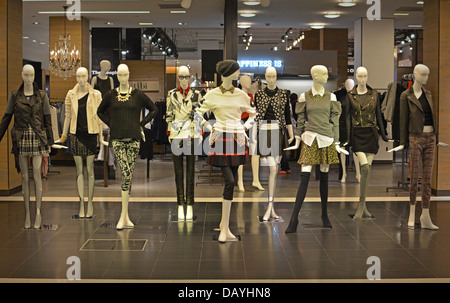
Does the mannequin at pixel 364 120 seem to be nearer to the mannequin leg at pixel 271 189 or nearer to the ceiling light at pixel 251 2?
the mannequin leg at pixel 271 189

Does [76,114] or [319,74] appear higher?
[319,74]

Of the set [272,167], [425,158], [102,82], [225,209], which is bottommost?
[225,209]

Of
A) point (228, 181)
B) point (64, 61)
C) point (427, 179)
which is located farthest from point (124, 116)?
point (64, 61)

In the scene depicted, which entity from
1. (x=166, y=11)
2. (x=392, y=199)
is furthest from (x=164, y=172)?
(x=392, y=199)

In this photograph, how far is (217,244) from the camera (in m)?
5.66

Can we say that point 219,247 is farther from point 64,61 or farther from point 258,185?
point 64,61

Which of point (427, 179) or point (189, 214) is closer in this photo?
point (427, 179)

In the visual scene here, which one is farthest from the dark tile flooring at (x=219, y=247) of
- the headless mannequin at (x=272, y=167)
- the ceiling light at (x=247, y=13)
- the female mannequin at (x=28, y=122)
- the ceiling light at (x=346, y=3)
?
the ceiling light at (x=247, y=13)

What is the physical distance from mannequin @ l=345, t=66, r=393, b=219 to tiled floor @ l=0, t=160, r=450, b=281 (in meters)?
0.82

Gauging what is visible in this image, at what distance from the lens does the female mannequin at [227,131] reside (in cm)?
568

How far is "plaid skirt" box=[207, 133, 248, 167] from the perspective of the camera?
18.6ft

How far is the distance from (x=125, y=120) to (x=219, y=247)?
5.46 feet

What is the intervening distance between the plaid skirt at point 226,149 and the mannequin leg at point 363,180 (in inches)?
69.2

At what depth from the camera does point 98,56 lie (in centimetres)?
1592
